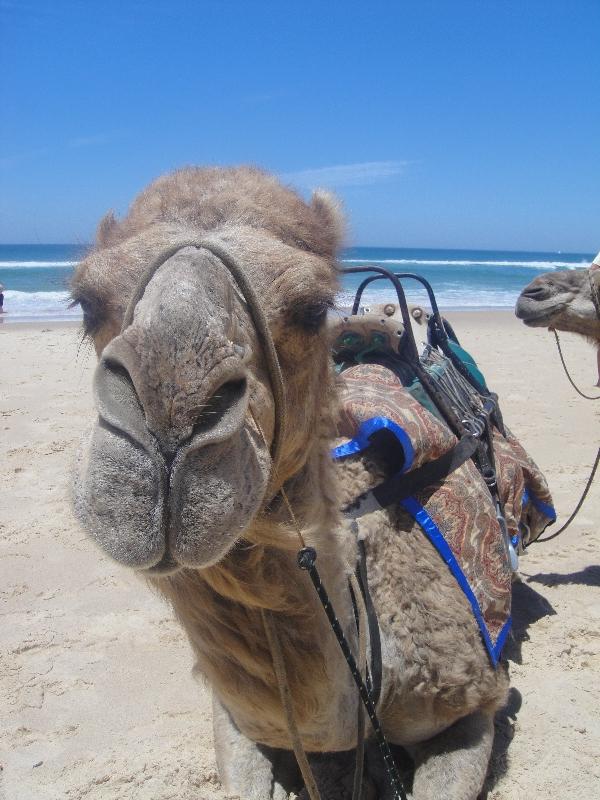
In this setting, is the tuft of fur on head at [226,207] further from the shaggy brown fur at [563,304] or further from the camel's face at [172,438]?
the shaggy brown fur at [563,304]

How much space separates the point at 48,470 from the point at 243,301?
4.83m

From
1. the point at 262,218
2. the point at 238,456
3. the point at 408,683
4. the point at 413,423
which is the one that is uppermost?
the point at 262,218

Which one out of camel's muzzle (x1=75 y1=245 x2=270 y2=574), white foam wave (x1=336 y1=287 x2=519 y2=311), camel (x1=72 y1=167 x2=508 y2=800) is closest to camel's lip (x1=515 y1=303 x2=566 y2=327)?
camel (x1=72 y1=167 x2=508 y2=800)

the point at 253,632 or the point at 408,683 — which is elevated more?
the point at 253,632

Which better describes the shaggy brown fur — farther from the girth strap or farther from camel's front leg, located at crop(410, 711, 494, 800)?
camel's front leg, located at crop(410, 711, 494, 800)

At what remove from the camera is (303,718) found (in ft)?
6.54

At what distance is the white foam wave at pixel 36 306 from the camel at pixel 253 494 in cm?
1532

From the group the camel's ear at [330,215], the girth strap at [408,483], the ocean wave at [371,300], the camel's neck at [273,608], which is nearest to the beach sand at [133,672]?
the camel's neck at [273,608]

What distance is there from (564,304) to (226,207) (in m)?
3.85

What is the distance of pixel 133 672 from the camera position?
343cm

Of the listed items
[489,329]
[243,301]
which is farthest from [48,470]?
[489,329]

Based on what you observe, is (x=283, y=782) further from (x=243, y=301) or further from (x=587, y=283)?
(x=587, y=283)

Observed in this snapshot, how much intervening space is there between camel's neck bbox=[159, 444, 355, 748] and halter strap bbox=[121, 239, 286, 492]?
0.27 metres

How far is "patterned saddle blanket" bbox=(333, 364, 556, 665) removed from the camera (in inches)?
102
